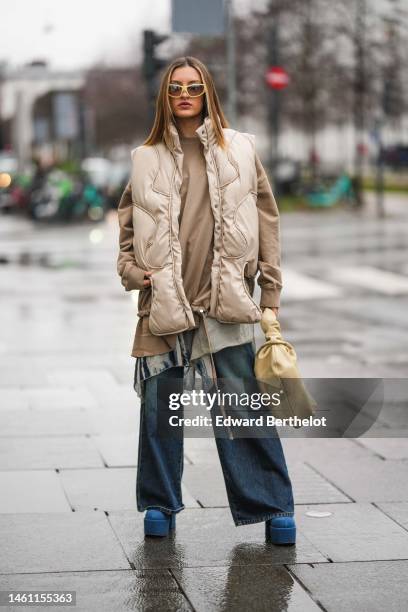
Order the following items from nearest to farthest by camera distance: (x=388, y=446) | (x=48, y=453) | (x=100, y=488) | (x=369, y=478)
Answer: (x=100, y=488)
(x=369, y=478)
(x=48, y=453)
(x=388, y=446)

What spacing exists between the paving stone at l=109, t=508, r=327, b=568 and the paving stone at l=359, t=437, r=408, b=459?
1.52m

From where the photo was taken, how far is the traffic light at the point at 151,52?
665 inches

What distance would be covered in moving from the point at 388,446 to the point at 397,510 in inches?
55.5

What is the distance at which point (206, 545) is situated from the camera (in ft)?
16.6

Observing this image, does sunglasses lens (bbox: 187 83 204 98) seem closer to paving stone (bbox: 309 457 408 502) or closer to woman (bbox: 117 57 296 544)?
woman (bbox: 117 57 296 544)

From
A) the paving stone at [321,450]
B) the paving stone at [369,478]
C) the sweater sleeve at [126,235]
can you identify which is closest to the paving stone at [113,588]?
the sweater sleeve at [126,235]

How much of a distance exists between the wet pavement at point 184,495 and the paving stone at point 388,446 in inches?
0.4

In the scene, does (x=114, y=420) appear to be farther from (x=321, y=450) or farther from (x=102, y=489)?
(x=102, y=489)

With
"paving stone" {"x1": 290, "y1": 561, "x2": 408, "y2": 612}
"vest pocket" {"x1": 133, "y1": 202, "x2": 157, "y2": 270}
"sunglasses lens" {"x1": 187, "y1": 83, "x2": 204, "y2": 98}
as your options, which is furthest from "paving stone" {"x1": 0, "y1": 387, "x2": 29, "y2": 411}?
"paving stone" {"x1": 290, "y1": 561, "x2": 408, "y2": 612}

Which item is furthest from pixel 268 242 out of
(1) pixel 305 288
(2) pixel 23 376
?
(1) pixel 305 288

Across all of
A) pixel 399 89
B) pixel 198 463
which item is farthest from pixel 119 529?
pixel 399 89

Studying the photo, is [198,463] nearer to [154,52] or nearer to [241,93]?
[154,52]

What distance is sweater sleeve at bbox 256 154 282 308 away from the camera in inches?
199

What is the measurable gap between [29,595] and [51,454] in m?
2.34
